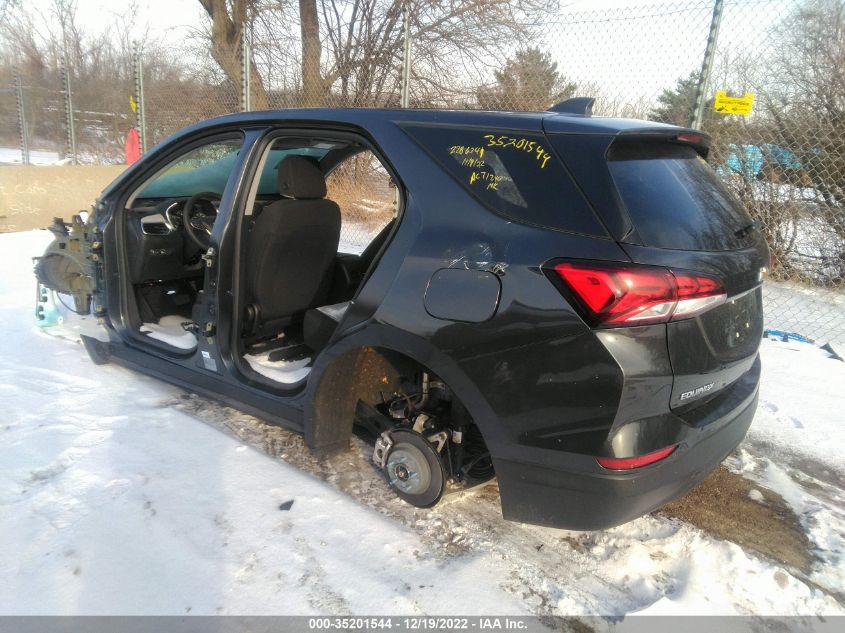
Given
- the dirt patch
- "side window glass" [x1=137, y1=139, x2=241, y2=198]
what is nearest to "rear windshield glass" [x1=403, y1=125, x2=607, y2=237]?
the dirt patch

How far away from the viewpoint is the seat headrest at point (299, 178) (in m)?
3.23

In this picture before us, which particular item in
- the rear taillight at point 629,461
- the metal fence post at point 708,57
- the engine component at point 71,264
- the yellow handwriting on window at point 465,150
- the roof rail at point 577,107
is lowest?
the rear taillight at point 629,461

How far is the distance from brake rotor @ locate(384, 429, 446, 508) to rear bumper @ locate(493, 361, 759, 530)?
381mm

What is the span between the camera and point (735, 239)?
7.36ft

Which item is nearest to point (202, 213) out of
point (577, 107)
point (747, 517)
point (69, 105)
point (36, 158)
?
point (577, 107)

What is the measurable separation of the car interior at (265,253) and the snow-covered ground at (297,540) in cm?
55

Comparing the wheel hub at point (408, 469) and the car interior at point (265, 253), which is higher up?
the car interior at point (265, 253)

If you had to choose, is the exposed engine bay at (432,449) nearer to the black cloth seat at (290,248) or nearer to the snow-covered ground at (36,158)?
the black cloth seat at (290,248)

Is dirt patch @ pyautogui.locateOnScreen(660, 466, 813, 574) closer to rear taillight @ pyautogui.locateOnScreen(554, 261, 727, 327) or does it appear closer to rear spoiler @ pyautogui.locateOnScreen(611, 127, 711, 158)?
rear taillight @ pyautogui.locateOnScreen(554, 261, 727, 327)

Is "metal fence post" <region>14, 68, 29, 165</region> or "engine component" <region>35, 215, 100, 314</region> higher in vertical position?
"metal fence post" <region>14, 68, 29, 165</region>

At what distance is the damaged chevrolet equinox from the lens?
1892 mm

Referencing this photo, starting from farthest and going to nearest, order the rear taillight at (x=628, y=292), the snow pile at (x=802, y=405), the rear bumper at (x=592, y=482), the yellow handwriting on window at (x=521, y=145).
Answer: the snow pile at (x=802, y=405)
the yellow handwriting on window at (x=521, y=145)
the rear bumper at (x=592, y=482)
the rear taillight at (x=628, y=292)

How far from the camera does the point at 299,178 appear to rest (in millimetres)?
3275

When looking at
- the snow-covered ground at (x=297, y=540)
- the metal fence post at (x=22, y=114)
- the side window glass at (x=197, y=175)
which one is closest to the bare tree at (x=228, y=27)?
the metal fence post at (x=22, y=114)
